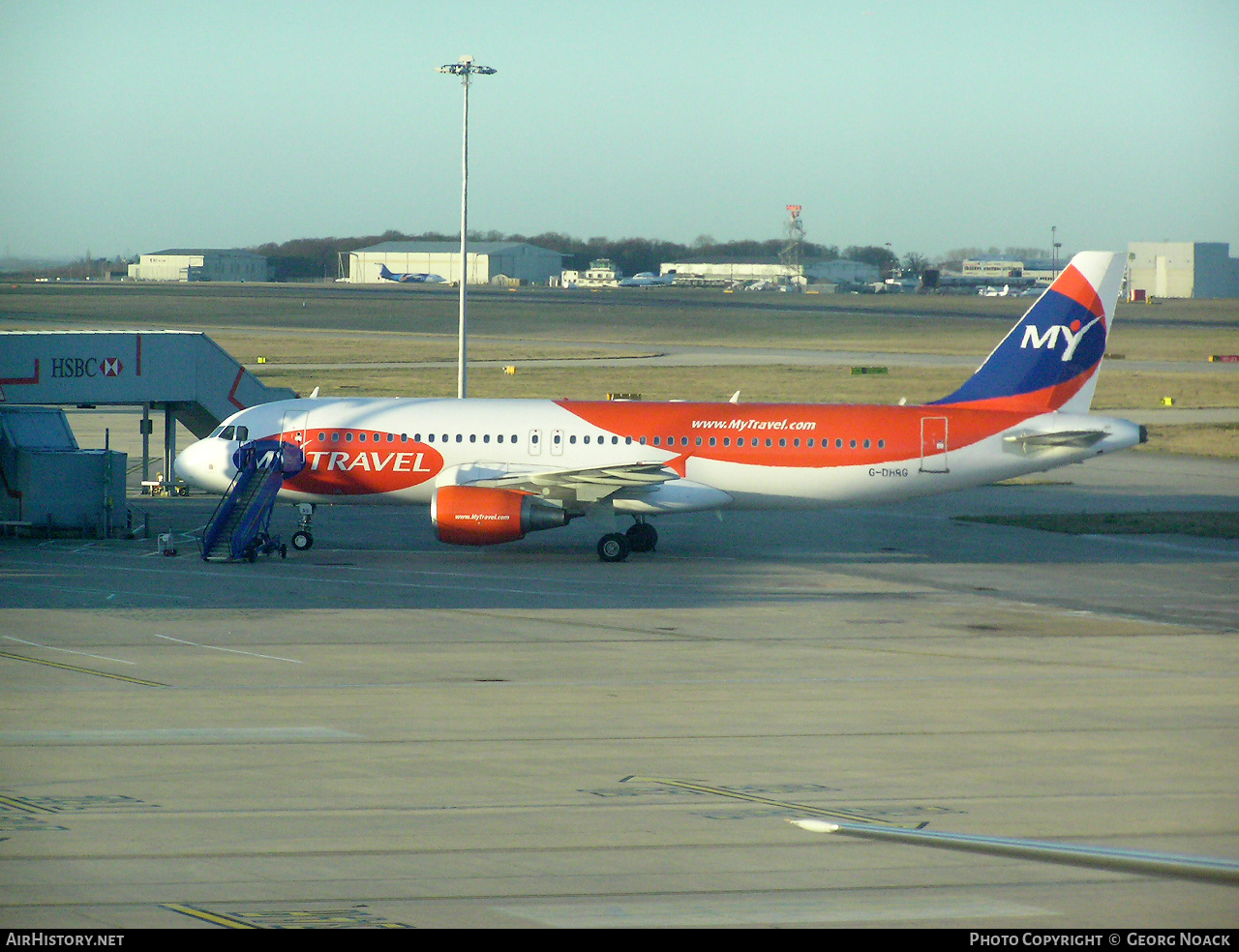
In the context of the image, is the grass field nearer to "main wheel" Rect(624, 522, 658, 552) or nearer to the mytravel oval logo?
the mytravel oval logo

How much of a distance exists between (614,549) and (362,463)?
7416mm

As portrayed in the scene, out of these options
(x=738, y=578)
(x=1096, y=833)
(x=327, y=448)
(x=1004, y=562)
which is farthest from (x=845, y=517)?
(x=1096, y=833)

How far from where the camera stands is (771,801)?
1777 cm

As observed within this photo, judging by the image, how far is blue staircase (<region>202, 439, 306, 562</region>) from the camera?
3794 cm

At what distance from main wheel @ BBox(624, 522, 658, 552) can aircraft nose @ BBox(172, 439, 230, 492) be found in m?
11.5

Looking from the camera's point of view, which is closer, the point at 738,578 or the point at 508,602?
the point at 508,602

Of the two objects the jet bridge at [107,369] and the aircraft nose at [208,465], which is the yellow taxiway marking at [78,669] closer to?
the aircraft nose at [208,465]

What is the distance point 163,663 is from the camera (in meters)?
25.6

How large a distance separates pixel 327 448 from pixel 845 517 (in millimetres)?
18373

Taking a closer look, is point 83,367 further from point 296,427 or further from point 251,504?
point 251,504

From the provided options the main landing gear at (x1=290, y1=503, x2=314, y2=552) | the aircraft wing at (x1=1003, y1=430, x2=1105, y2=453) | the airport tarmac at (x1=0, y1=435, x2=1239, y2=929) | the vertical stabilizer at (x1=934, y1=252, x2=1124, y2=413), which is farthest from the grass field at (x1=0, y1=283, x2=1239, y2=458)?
the airport tarmac at (x1=0, y1=435, x2=1239, y2=929)

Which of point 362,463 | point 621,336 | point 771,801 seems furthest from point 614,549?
point 621,336

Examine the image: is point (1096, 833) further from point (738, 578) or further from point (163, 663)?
point (738, 578)

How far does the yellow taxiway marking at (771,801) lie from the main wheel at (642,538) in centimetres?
2161
